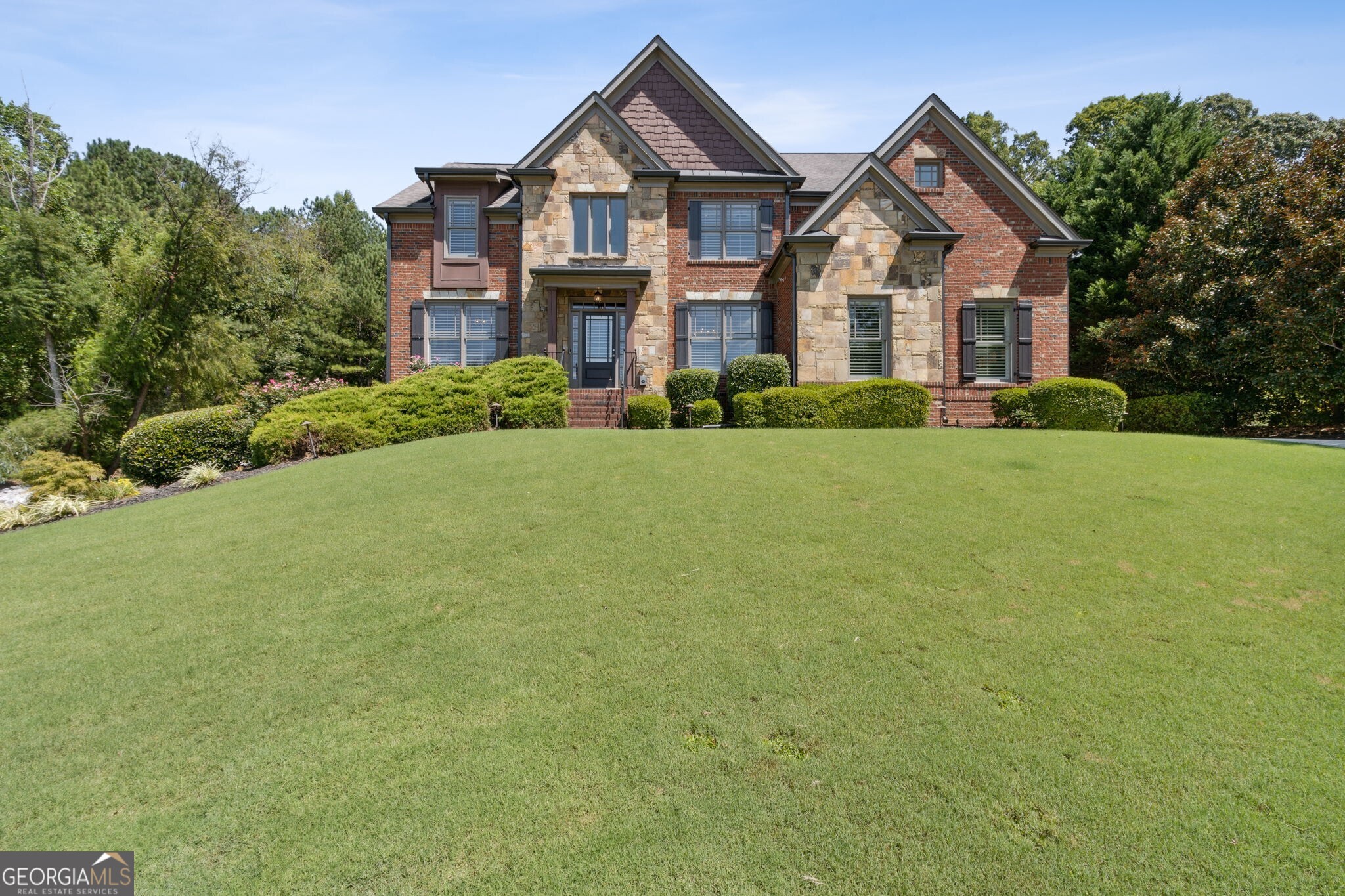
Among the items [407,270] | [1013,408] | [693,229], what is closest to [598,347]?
[693,229]

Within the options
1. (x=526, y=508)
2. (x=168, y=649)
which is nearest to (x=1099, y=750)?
(x=526, y=508)

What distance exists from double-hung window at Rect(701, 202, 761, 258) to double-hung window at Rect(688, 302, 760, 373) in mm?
1781

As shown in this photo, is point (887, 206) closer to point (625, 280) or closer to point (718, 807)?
point (625, 280)

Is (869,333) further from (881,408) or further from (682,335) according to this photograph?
(682,335)

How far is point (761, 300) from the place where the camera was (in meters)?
18.7

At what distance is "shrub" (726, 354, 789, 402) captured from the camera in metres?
16.0

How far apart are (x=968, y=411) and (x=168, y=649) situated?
1779 centimetres

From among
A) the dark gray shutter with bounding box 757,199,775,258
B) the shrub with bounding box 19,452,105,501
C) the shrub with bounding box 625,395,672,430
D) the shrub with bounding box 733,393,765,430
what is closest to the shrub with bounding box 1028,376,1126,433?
the shrub with bounding box 733,393,765,430

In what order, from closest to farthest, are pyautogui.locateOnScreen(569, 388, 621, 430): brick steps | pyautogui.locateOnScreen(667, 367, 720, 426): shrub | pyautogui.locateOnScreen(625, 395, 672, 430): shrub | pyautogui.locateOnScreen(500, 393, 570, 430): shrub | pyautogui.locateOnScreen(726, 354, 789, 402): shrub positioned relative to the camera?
pyautogui.locateOnScreen(500, 393, 570, 430): shrub < pyautogui.locateOnScreen(625, 395, 672, 430): shrub < pyautogui.locateOnScreen(726, 354, 789, 402): shrub < pyautogui.locateOnScreen(569, 388, 621, 430): brick steps < pyautogui.locateOnScreen(667, 367, 720, 426): shrub

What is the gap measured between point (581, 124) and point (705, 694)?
58.8ft

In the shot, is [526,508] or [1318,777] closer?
[1318,777]

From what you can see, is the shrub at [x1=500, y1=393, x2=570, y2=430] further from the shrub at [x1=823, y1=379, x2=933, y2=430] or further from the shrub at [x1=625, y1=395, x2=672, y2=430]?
the shrub at [x1=823, y1=379, x2=933, y2=430]

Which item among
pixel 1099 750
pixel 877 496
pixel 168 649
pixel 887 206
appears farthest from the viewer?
pixel 887 206

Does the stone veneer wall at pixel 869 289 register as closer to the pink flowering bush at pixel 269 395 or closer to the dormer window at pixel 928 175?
the dormer window at pixel 928 175
